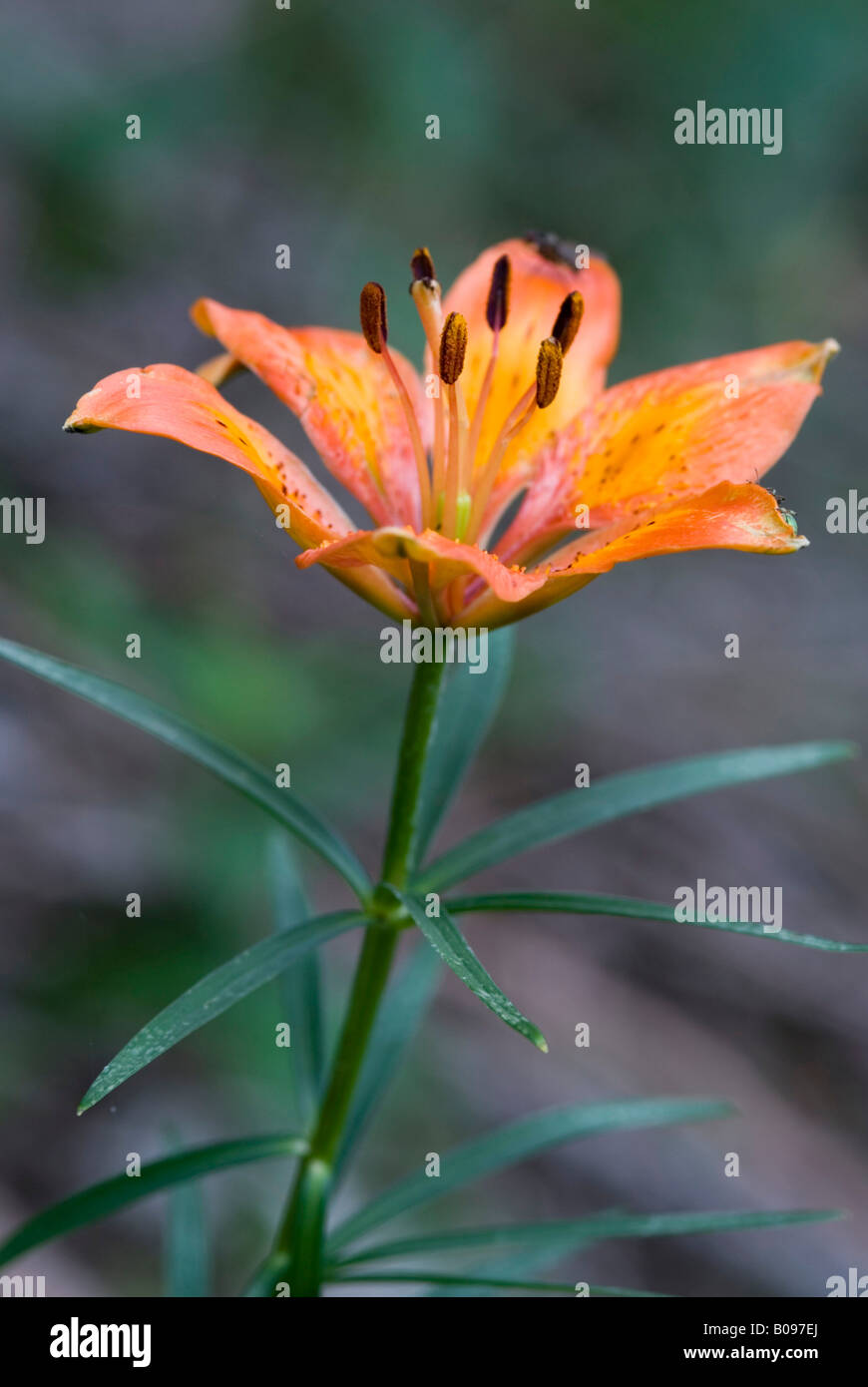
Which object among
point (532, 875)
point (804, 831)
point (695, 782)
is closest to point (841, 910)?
point (804, 831)

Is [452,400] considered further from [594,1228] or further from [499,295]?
[594,1228]

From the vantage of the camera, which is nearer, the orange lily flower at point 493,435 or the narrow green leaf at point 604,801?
the orange lily flower at point 493,435

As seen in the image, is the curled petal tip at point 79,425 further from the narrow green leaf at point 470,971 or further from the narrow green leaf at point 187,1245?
the narrow green leaf at point 187,1245

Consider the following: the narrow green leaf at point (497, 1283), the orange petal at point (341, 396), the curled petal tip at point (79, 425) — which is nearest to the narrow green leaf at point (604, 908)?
the narrow green leaf at point (497, 1283)

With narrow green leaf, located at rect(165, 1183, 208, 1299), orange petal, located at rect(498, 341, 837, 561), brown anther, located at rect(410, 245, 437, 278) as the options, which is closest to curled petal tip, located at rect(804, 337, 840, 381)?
orange petal, located at rect(498, 341, 837, 561)

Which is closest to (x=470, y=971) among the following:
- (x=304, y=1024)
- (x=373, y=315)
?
(x=304, y=1024)

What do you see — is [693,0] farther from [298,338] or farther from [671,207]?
[298,338]

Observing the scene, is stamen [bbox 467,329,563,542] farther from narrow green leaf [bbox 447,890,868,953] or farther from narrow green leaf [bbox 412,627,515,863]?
narrow green leaf [bbox 447,890,868,953]
